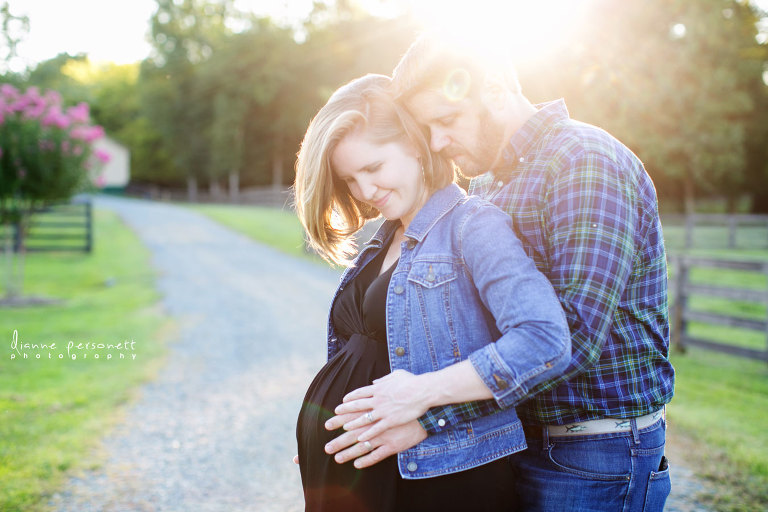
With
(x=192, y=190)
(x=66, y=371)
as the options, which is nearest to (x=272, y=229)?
(x=66, y=371)

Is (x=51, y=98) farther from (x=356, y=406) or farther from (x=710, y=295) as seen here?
(x=356, y=406)

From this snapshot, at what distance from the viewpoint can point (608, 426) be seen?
1722 mm

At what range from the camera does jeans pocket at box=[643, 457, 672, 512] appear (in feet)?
5.78

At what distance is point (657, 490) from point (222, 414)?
4266 mm

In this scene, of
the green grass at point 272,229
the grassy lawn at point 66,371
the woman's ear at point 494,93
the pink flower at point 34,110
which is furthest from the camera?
the green grass at point 272,229

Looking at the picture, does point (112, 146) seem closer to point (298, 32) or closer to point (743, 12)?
point (298, 32)

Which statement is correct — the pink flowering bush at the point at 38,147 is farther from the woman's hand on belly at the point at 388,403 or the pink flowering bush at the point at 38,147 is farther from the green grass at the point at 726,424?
the woman's hand on belly at the point at 388,403

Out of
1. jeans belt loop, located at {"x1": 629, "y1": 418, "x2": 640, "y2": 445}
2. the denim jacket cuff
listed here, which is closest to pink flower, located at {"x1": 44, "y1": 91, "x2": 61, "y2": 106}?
the denim jacket cuff

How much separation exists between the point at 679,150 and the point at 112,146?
1912 inches

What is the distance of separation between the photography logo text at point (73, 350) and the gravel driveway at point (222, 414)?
565mm

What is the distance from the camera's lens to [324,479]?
190cm

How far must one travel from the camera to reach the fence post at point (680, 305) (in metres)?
8.16

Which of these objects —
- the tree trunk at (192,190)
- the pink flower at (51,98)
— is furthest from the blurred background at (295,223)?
the tree trunk at (192,190)

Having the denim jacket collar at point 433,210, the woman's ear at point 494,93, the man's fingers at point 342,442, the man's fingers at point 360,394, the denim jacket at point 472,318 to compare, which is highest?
the woman's ear at point 494,93
